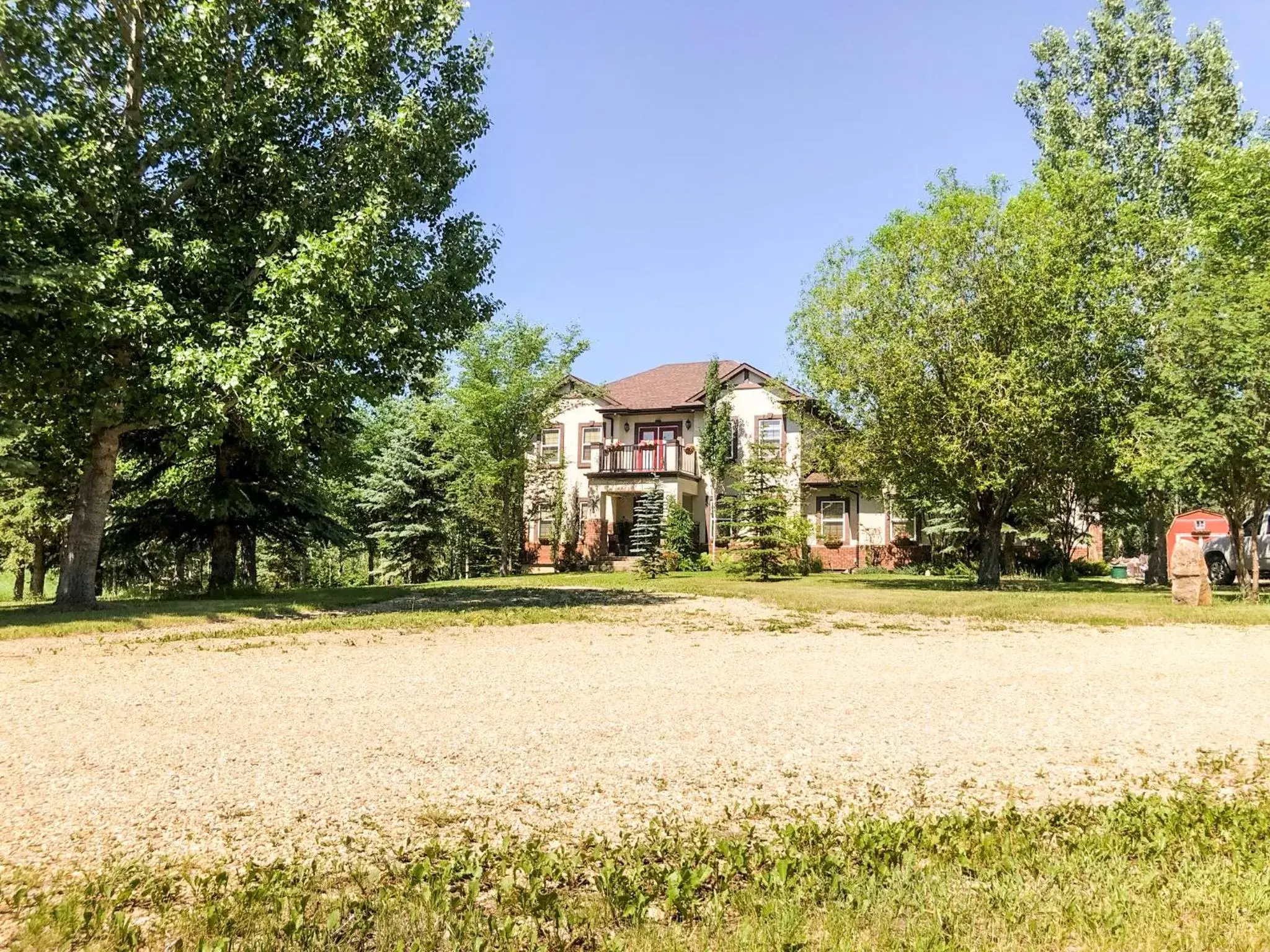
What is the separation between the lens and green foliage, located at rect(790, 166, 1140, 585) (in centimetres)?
2166

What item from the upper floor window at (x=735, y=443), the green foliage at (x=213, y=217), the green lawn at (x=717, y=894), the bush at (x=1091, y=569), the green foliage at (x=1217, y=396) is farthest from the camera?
the upper floor window at (x=735, y=443)

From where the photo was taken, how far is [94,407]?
1334 cm

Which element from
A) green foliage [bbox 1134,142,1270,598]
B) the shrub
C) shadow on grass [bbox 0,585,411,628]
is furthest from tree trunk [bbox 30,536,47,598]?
green foliage [bbox 1134,142,1270,598]

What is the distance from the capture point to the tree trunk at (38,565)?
26.9 m

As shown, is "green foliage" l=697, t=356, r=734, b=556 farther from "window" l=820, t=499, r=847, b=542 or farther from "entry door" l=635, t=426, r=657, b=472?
"window" l=820, t=499, r=847, b=542

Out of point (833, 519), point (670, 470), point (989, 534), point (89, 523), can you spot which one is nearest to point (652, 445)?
point (670, 470)

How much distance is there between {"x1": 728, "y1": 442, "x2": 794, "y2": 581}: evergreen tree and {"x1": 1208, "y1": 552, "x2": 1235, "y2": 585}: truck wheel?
12.6 meters

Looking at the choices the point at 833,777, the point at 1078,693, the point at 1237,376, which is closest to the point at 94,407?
the point at 833,777

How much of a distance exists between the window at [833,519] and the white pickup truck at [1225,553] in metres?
13.1

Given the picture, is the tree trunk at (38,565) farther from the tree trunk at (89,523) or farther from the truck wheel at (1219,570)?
the truck wheel at (1219,570)

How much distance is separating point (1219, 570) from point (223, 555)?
27.6 meters

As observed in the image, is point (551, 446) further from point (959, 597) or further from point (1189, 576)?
point (1189, 576)

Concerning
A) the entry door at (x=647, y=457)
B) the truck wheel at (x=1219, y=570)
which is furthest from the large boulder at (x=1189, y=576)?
the entry door at (x=647, y=457)

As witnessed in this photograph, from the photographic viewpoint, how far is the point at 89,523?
14203mm
